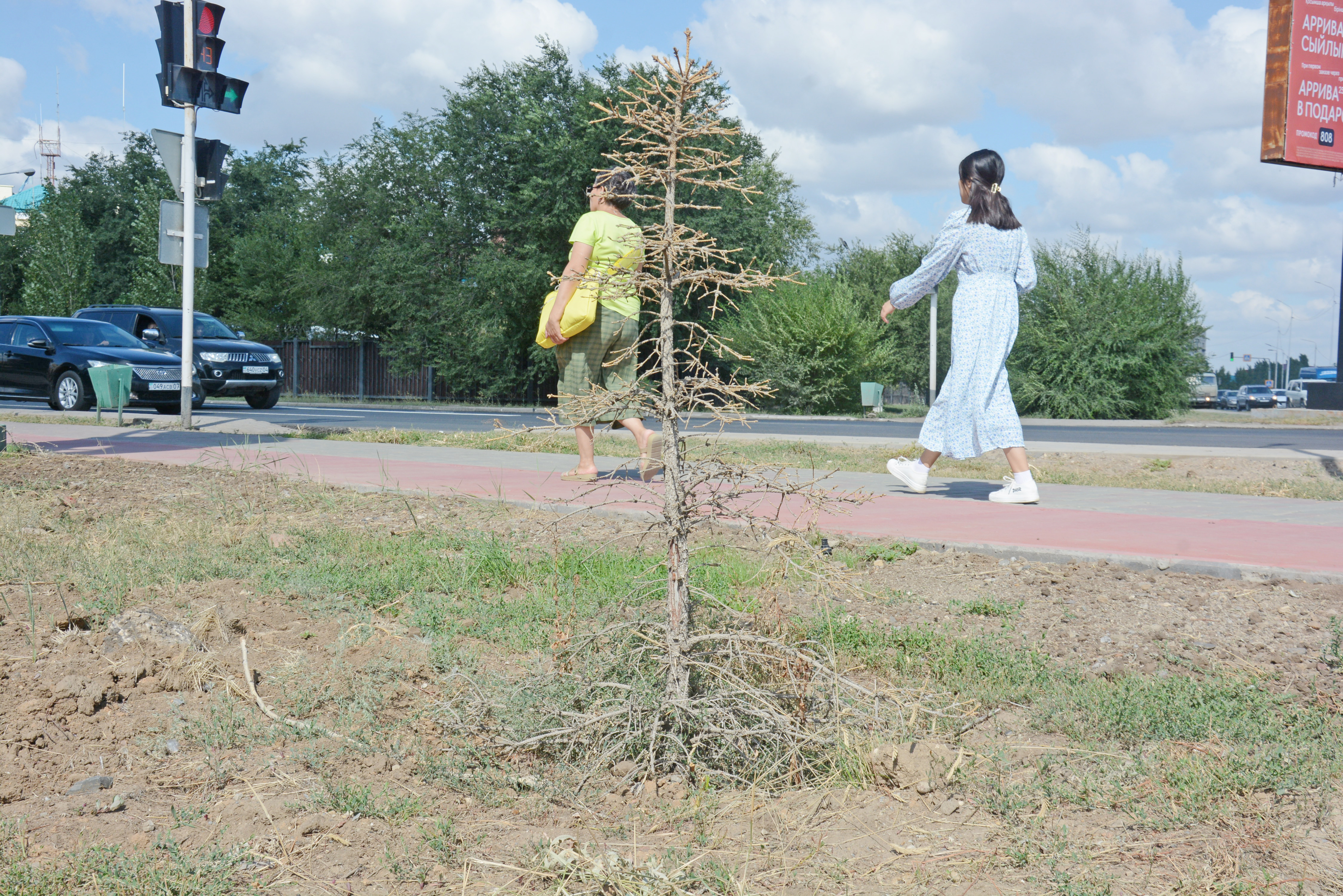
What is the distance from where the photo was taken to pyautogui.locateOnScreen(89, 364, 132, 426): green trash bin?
42.1 ft

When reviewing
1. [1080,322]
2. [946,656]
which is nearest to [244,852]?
[946,656]

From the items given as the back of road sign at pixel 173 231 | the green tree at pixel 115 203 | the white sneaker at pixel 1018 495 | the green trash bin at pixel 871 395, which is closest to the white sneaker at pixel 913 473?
the white sneaker at pixel 1018 495

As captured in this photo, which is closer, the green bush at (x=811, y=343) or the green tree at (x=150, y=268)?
the green bush at (x=811, y=343)

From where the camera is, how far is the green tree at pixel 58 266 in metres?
39.2

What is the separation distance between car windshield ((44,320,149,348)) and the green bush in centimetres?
1509

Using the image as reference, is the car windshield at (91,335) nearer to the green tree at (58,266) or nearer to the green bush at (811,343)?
the green bush at (811,343)

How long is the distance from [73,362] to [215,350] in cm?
260

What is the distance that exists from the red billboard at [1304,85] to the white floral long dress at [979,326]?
18466 mm

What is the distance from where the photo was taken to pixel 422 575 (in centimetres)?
428

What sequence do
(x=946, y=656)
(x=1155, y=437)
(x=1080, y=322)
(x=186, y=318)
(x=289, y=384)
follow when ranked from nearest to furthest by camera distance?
(x=946, y=656)
(x=186, y=318)
(x=1155, y=437)
(x=1080, y=322)
(x=289, y=384)

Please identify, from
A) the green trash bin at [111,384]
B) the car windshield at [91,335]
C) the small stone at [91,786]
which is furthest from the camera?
the car windshield at [91,335]

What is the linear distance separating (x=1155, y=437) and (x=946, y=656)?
14.7 metres

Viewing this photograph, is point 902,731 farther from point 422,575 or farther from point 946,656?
point 422,575

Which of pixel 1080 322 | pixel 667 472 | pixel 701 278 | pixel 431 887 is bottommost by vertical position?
pixel 431 887
